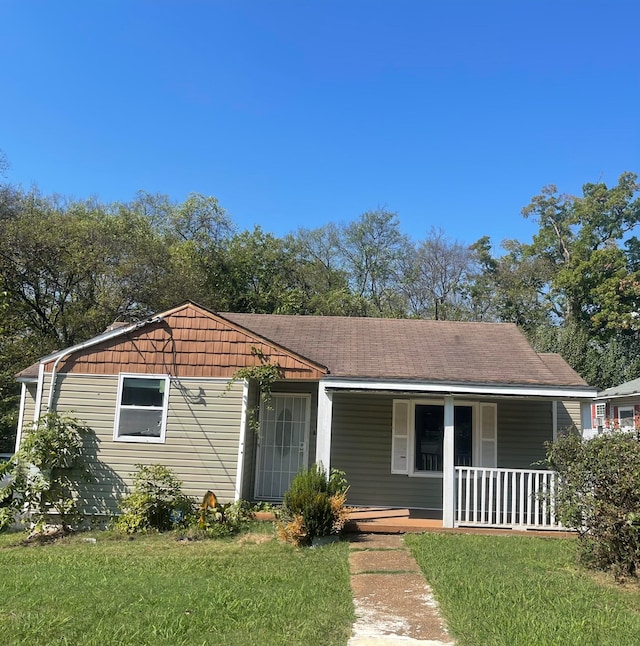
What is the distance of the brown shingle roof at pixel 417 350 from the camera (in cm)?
971

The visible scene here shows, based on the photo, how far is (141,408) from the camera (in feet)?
32.2

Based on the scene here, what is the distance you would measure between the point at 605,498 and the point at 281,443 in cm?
635

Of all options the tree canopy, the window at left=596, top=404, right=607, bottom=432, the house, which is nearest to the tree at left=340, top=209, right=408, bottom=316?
the tree canopy

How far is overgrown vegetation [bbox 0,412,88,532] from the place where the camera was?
884cm

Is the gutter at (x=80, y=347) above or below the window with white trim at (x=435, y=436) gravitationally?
above

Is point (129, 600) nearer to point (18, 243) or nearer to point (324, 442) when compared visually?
point (324, 442)

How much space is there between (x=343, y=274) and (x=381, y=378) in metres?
24.9

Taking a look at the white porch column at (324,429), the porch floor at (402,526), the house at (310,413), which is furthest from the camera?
the house at (310,413)

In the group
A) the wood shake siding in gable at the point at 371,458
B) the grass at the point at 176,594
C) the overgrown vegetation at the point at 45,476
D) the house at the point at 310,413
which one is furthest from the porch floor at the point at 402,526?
the overgrown vegetation at the point at 45,476

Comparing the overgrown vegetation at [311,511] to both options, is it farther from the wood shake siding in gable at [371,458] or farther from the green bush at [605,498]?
the green bush at [605,498]

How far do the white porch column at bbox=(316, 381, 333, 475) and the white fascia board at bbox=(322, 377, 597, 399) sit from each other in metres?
0.19

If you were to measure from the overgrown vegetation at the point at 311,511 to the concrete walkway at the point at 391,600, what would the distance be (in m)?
0.47

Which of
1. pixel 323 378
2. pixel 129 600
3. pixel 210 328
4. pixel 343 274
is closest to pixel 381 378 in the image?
pixel 323 378

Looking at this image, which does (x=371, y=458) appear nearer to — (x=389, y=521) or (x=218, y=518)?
(x=389, y=521)
